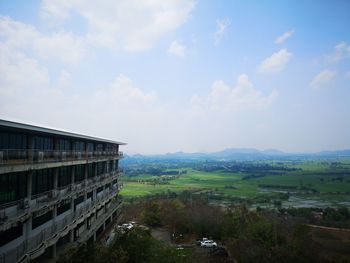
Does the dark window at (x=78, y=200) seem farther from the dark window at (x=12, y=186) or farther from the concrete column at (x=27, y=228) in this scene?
the dark window at (x=12, y=186)

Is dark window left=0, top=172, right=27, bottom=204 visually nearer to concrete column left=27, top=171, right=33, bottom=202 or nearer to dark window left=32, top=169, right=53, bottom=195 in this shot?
concrete column left=27, top=171, right=33, bottom=202

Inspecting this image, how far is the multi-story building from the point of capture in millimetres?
14219

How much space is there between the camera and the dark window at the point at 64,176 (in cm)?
2117

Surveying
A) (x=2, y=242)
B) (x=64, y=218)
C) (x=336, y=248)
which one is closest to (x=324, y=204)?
(x=336, y=248)

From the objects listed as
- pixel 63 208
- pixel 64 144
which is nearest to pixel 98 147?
pixel 64 144

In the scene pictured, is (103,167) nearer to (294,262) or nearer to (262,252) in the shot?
(262,252)

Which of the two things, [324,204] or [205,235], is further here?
[324,204]

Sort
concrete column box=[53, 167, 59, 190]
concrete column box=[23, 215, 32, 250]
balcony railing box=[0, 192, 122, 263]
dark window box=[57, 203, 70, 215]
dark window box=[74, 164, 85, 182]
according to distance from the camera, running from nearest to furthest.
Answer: balcony railing box=[0, 192, 122, 263]
concrete column box=[23, 215, 32, 250]
concrete column box=[53, 167, 59, 190]
dark window box=[57, 203, 70, 215]
dark window box=[74, 164, 85, 182]

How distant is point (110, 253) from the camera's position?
16.2 meters

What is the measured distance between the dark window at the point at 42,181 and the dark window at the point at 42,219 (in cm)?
147

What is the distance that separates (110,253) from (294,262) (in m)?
15.2

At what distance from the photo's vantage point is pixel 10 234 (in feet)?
49.5

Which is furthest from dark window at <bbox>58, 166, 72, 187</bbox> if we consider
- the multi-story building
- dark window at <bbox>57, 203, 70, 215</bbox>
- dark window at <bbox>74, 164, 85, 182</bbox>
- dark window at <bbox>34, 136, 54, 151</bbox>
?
dark window at <bbox>34, 136, 54, 151</bbox>

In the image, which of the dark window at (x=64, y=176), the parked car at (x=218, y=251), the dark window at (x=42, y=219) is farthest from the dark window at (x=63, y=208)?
the parked car at (x=218, y=251)
